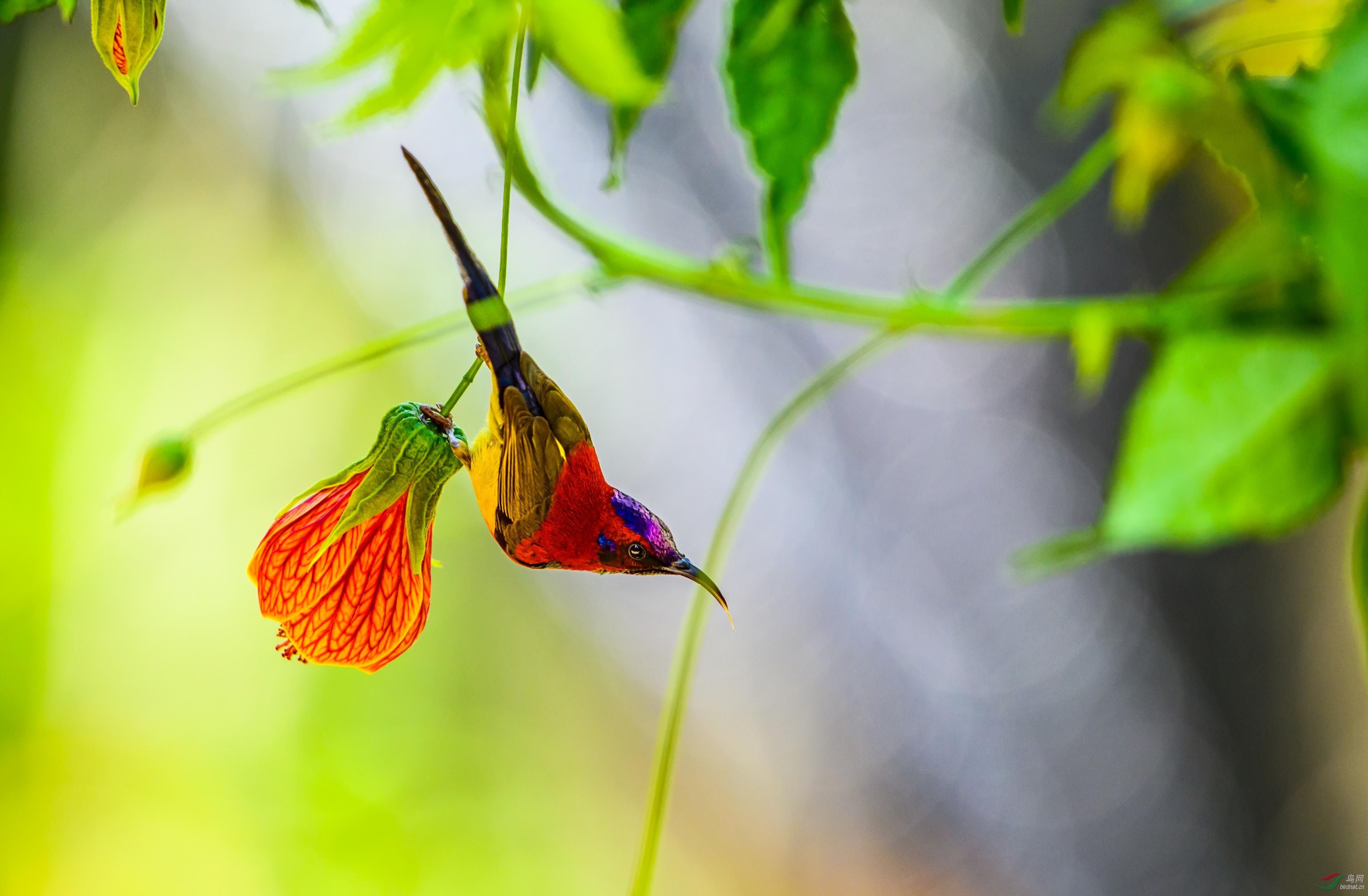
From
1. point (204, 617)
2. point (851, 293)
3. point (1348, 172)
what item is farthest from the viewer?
point (204, 617)

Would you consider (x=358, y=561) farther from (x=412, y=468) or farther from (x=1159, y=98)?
(x=1159, y=98)

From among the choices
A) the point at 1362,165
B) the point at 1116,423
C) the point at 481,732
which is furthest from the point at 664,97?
the point at 481,732

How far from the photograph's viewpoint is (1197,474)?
0.30ft

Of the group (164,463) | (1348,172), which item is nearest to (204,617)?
(164,463)

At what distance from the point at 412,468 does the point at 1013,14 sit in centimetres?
10

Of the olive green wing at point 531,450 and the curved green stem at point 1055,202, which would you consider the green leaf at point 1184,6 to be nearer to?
the curved green stem at point 1055,202

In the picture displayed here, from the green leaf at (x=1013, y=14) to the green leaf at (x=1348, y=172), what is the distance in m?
0.05

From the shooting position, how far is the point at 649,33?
159mm

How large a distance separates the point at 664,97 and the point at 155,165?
0.82 meters

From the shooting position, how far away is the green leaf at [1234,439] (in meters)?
0.09

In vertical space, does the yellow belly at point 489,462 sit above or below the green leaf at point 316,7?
below

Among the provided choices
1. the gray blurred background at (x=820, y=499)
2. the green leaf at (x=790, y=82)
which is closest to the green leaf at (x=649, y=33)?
the green leaf at (x=790, y=82)

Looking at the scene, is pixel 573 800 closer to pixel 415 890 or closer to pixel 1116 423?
pixel 415 890

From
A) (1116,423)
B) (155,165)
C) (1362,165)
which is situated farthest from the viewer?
(155,165)
